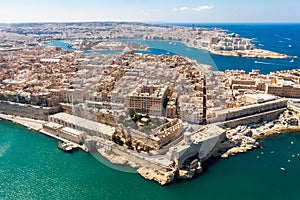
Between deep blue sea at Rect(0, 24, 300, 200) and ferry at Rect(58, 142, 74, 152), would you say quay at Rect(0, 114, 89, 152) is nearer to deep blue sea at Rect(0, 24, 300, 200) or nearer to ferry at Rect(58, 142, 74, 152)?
ferry at Rect(58, 142, 74, 152)

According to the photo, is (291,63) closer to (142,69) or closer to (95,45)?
(142,69)

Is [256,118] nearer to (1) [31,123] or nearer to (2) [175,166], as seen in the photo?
(2) [175,166]

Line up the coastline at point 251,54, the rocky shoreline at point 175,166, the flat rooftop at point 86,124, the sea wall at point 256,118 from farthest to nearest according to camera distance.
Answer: the coastline at point 251,54, the sea wall at point 256,118, the flat rooftop at point 86,124, the rocky shoreline at point 175,166

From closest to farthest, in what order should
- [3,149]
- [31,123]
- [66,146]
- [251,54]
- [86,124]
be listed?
[66,146], [3,149], [86,124], [31,123], [251,54]

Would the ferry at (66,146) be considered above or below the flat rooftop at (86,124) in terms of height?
below

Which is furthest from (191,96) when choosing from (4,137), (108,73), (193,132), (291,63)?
(291,63)

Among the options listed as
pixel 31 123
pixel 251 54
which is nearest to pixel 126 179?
pixel 31 123

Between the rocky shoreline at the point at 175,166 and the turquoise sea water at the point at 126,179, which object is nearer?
the turquoise sea water at the point at 126,179

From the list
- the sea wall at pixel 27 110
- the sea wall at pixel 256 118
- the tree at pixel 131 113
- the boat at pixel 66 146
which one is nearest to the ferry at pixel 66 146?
the boat at pixel 66 146

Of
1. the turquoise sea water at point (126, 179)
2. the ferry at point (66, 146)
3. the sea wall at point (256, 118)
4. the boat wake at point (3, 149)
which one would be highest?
the sea wall at point (256, 118)

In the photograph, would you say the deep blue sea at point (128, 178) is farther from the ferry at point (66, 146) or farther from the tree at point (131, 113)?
the tree at point (131, 113)
